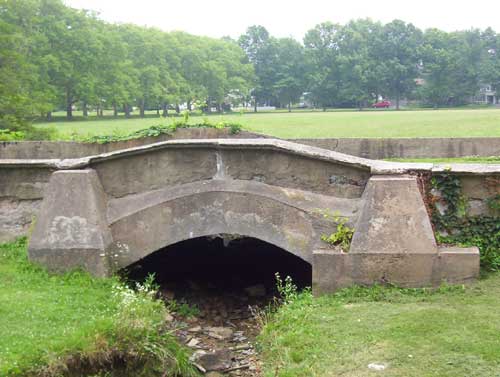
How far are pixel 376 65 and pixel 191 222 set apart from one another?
7809cm

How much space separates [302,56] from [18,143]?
261 ft

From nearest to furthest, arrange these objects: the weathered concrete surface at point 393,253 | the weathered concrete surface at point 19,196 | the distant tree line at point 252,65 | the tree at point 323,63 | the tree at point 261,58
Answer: the weathered concrete surface at point 393,253
the weathered concrete surface at point 19,196
the distant tree line at point 252,65
the tree at point 323,63
the tree at point 261,58

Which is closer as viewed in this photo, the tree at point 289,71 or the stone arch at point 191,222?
the stone arch at point 191,222

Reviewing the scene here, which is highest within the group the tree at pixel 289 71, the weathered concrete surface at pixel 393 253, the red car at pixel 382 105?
the tree at pixel 289 71

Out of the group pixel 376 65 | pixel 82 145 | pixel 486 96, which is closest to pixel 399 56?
pixel 376 65

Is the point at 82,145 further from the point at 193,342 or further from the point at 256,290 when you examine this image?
the point at 193,342

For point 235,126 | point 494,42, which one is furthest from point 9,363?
point 494,42

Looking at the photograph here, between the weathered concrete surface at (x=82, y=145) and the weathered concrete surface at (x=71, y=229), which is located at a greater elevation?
the weathered concrete surface at (x=82, y=145)

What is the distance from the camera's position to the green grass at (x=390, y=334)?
16.8ft

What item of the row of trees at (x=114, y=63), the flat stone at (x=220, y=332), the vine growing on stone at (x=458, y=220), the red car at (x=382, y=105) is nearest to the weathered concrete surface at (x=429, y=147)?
the vine growing on stone at (x=458, y=220)

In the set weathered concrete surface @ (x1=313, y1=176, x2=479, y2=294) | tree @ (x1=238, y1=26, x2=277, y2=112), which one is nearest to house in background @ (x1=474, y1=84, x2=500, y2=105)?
tree @ (x1=238, y1=26, x2=277, y2=112)

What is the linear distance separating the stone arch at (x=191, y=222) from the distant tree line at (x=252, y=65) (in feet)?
118

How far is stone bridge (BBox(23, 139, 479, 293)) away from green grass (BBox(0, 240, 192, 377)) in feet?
2.31

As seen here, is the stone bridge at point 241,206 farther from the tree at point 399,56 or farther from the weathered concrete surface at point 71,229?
the tree at point 399,56
